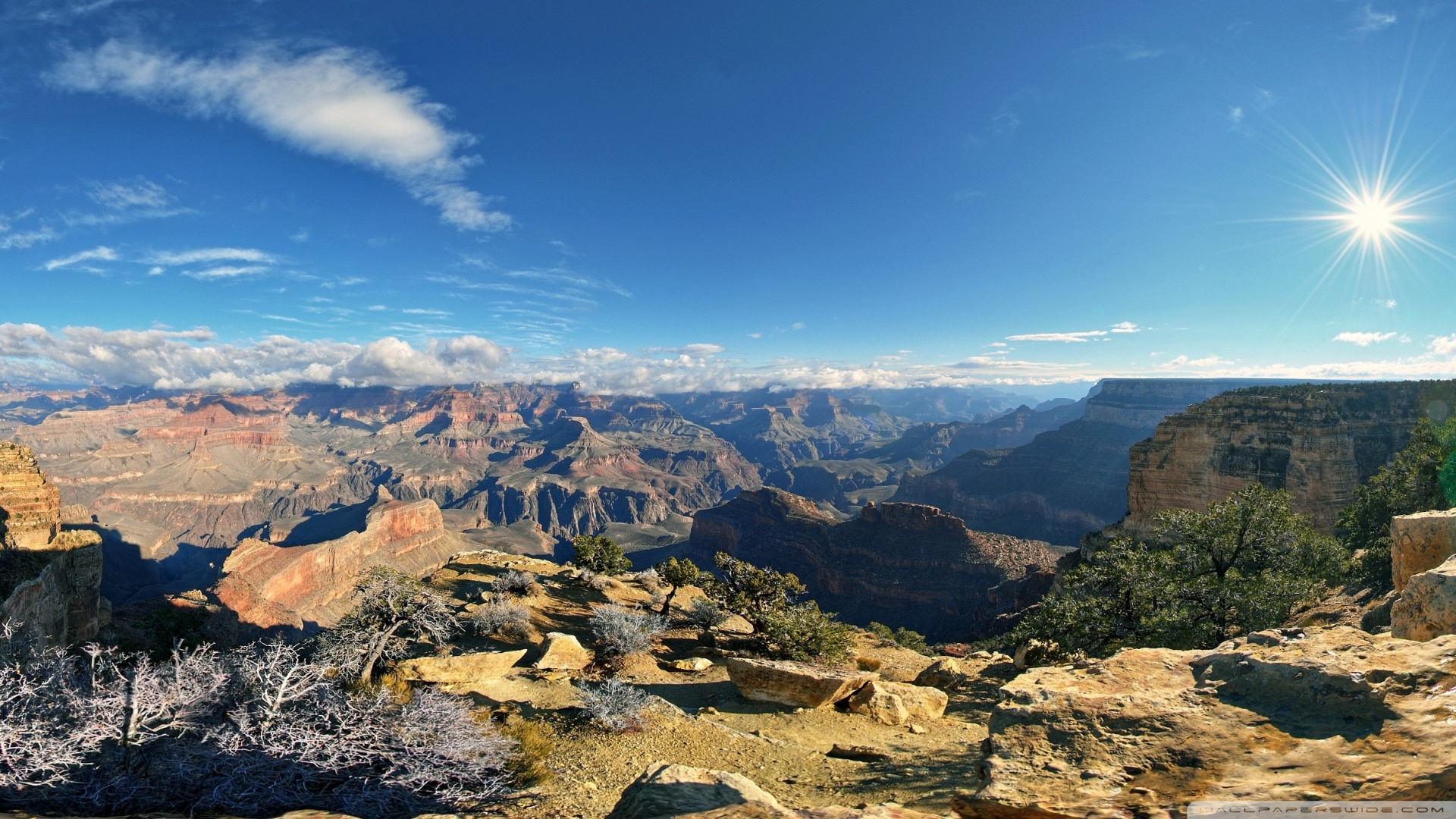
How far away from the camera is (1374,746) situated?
4.32 meters

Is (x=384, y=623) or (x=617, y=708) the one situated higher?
(x=617, y=708)

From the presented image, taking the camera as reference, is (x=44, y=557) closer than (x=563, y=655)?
No

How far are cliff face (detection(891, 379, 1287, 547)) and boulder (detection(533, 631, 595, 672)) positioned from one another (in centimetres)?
13507

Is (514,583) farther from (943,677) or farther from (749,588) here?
(943,677)

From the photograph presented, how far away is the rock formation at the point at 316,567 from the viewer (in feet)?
201

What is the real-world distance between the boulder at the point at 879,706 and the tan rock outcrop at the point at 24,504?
3739cm

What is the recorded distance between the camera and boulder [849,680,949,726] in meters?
12.9

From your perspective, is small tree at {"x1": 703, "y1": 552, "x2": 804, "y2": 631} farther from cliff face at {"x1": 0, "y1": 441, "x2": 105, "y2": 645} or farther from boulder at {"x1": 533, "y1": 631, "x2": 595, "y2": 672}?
cliff face at {"x1": 0, "y1": 441, "x2": 105, "y2": 645}

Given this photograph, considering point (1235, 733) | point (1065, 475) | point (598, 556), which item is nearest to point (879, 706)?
point (1235, 733)

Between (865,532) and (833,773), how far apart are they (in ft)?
326

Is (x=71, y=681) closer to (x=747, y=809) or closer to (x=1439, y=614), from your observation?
(x=747, y=809)

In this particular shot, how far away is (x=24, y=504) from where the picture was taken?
26.5m

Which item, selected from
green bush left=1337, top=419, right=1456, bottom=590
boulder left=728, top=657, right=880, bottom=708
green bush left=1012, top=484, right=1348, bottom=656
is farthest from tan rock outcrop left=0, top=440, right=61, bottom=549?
green bush left=1337, top=419, right=1456, bottom=590

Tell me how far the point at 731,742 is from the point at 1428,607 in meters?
11.1
